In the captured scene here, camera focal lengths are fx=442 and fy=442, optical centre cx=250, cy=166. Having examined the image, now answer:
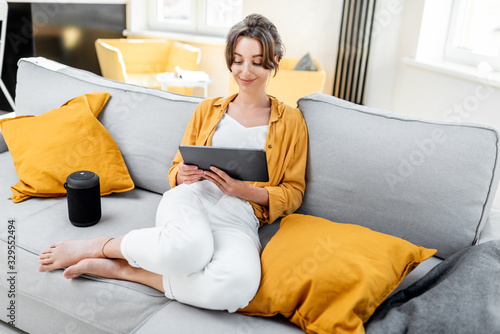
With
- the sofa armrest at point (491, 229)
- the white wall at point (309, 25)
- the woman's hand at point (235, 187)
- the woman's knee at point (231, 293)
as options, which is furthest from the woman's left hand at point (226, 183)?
the white wall at point (309, 25)

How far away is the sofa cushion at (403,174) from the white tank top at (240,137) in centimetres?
17

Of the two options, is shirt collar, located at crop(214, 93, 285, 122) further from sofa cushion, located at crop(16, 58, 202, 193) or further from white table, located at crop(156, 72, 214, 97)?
white table, located at crop(156, 72, 214, 97)

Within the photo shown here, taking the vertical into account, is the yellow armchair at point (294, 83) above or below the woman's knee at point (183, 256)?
above

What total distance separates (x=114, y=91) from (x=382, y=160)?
1136mm

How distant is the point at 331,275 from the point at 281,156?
532 mm

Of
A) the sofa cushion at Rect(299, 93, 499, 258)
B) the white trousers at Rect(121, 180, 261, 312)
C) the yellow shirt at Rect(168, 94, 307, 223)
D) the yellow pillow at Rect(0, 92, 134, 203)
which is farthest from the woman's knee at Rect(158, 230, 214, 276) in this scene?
the yellow pillow at Rect(0, 92, 134, 203)

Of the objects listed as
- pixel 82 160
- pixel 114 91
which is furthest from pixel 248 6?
pixel 82 160

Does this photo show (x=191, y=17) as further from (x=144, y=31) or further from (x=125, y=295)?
(x=125, y=295)

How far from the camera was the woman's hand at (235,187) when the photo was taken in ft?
4.43

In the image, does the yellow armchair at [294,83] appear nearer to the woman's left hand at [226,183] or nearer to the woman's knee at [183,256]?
the woman's left hand at [226,183]

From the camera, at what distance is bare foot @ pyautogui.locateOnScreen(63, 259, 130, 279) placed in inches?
49.3

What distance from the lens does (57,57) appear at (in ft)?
13.9

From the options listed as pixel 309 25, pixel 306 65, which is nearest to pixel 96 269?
pixel 306 65

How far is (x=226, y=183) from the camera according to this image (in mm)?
1369
